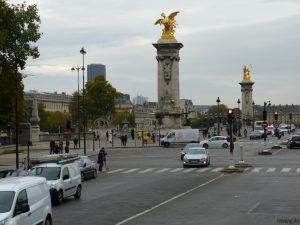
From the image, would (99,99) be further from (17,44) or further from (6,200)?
(6,200)

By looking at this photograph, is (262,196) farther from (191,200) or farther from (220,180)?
(220,180)

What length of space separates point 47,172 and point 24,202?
1111 centimetres

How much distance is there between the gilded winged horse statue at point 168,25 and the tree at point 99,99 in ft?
182

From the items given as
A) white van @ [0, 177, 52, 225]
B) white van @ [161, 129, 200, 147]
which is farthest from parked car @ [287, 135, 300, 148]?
white van @ [0, 177, 52, 225]

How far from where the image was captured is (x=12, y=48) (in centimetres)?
4153

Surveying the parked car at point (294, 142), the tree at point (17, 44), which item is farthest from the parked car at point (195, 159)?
the parked car at point (294, 142)

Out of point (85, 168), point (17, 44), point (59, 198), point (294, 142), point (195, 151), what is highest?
point (17, 44)

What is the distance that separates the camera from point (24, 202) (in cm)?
1462

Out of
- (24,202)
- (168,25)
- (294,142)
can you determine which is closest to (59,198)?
(24,202)

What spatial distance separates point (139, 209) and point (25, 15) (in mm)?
22785

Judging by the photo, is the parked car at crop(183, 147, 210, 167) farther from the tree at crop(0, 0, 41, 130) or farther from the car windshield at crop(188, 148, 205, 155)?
the tree at crop(0, 0, 41, 130)

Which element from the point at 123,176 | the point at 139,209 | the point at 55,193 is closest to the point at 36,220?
the point at 139,209

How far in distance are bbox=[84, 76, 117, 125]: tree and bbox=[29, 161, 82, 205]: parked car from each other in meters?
134

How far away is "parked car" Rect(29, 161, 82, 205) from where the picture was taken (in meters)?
24.2
